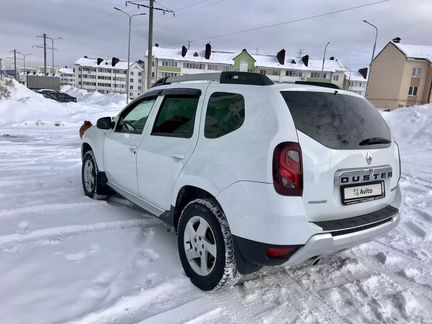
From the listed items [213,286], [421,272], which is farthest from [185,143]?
[421,272]

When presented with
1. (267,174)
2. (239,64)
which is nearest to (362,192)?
(267,174)

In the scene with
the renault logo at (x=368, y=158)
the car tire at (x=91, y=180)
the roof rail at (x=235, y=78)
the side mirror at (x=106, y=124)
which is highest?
the roof rail at (x=235, y=78)

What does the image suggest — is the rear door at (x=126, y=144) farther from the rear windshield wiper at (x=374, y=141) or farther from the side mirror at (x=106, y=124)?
the rear windshield wiper at (x=374, y=141)

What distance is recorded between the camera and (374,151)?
2996 millimetres

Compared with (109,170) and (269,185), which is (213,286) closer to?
(269,185)

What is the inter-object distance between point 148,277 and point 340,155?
79.6 inches

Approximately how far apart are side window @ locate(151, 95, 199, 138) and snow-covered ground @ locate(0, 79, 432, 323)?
4.24ft

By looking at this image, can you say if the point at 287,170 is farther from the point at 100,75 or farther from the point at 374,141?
the point at 100,75

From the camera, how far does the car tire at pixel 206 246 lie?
280cm

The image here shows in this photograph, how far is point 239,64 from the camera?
7200cm

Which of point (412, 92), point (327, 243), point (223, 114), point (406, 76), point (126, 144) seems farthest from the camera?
point (412, 92)

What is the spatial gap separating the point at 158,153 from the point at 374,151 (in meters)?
2.11

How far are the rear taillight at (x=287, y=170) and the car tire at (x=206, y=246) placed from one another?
61 centimetres

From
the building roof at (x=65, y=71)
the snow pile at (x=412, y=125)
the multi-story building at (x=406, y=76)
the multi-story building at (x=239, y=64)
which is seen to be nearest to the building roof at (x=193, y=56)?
the multi-story building at (x=239, y=64)
